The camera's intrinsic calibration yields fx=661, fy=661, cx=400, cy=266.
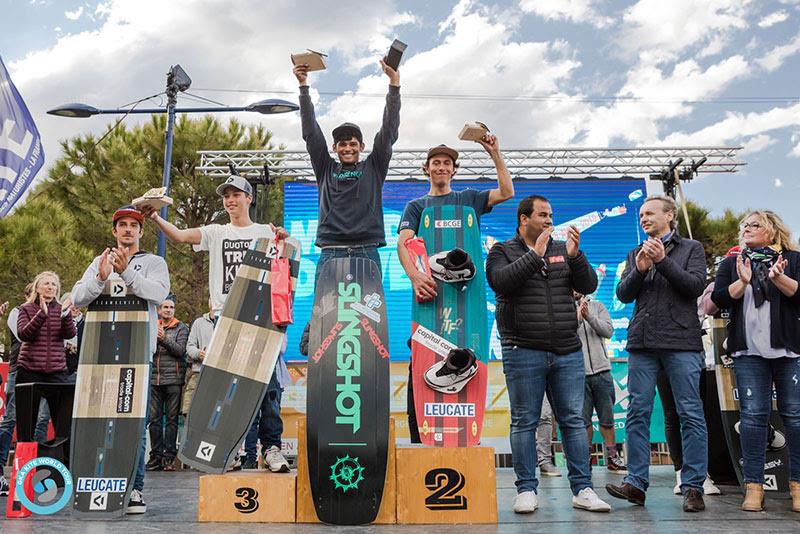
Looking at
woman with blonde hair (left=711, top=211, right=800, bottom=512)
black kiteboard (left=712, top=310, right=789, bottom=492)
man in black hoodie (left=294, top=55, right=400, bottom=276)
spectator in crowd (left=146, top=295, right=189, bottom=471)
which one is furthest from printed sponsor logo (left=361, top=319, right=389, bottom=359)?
spectator in crowd (left=146, top=295, right=189, bottom=471)

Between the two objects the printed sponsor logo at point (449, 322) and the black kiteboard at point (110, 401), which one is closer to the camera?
the black kiteboard at point (110, 401)

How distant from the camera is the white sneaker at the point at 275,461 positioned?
3666 millimetres

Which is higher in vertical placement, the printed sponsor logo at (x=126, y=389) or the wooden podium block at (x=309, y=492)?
the printed sponsor logo at (x=126, y=389)

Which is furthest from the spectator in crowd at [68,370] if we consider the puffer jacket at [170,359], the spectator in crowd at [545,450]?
the spectator in crowd at [545,450]

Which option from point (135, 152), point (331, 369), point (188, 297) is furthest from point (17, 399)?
point (135, 152)

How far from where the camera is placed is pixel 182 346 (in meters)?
7.20

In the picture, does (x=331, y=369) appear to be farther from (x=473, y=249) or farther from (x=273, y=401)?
(x=473, y=249)

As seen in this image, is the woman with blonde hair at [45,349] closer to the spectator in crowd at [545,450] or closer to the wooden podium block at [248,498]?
the wooden podium block at [248,498]

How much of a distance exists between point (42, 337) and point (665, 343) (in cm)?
440

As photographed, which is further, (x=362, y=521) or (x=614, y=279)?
(x=614, y=279)

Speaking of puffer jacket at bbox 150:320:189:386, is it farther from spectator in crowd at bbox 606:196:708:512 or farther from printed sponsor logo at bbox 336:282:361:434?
spectator in crowd at bbox 606:196:708:512

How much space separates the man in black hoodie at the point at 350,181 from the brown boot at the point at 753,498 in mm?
2449

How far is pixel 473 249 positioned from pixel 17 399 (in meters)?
3.50

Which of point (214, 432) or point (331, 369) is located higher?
point (331, 369)
